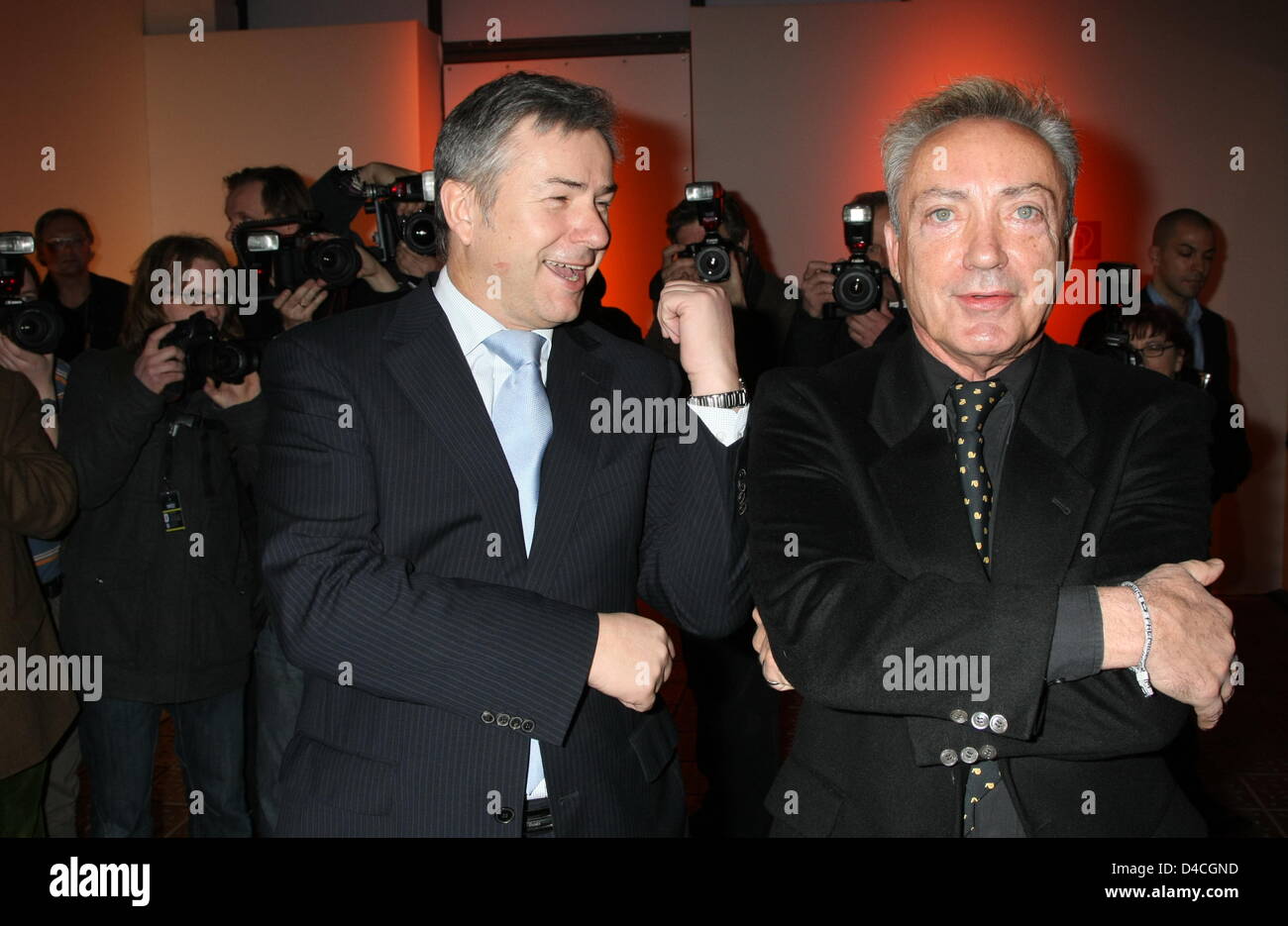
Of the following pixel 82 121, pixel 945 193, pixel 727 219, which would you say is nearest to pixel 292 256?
pixel 727 219

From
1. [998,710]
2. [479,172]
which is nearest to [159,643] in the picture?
[479,172]

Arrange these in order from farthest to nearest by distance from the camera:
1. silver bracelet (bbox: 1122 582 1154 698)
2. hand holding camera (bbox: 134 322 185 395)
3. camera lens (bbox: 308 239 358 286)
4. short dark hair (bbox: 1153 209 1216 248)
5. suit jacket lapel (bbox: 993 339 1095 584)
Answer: short dark hair (bbox: 1153 209 1216 248) → camera lens (bbox: 308 239 358 286) → hand holding camera (bbox: 134 322 185 395) → suit jacket lapel (bbox: 993 339 1095 584) → silver bracelet (bbox: 1122 582 1154 698)

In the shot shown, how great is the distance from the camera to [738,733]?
346cm

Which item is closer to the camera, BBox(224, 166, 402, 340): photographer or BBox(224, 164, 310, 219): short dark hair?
BBox(224, 166, 402, 340): photographer

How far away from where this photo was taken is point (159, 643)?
2.93m

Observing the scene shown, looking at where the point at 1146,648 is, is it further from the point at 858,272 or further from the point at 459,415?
the point at 858,272

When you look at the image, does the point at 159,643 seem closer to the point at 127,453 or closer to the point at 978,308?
the point at 127,453

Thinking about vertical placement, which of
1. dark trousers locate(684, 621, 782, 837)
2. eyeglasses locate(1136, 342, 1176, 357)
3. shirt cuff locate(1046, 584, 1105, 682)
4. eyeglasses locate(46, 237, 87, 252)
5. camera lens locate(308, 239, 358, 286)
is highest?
eyeglasses locate(46, 237, 87, 252)

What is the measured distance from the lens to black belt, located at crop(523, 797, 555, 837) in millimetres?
1582

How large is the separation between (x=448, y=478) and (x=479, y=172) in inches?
17.4

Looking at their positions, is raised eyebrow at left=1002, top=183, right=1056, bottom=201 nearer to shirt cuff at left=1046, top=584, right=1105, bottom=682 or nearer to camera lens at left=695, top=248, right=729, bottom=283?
shirt cuff at left=1046, top=584, right=1105, bottom=682

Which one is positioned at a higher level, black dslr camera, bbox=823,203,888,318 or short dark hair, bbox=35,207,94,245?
short dark hair, bbox=35,207,94,245

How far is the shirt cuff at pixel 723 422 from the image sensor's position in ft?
5.60

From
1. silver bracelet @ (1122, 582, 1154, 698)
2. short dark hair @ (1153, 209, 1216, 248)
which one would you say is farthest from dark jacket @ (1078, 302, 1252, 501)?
silver bracelet @ (1122, 582, 1154, 698)
